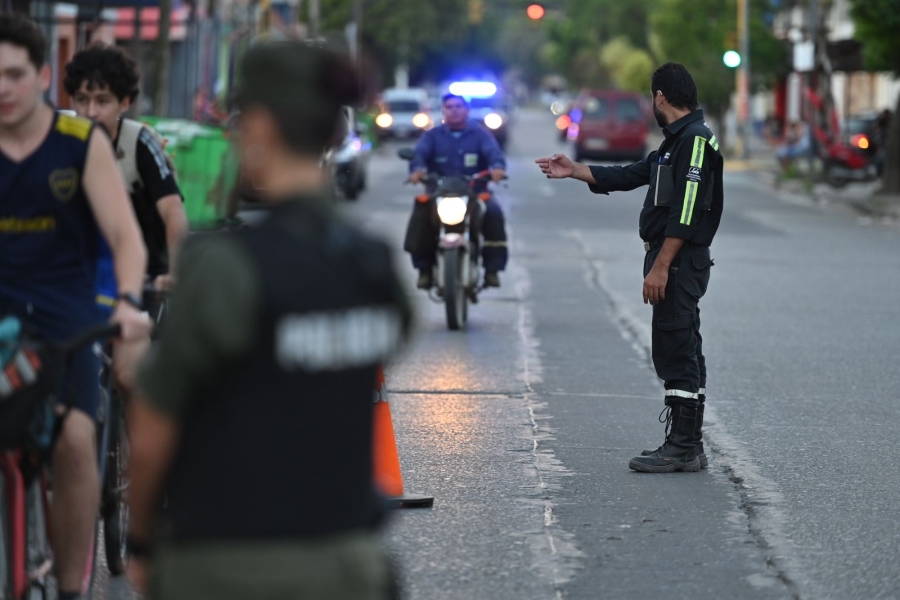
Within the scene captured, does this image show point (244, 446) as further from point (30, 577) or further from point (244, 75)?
point (30, 577)

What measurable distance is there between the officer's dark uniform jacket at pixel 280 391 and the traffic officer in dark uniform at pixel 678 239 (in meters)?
4.64

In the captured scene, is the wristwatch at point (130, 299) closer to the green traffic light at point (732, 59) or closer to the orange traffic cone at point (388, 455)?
the orange traffic cone at point (388, 455)

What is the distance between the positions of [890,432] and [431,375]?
291 centimetres

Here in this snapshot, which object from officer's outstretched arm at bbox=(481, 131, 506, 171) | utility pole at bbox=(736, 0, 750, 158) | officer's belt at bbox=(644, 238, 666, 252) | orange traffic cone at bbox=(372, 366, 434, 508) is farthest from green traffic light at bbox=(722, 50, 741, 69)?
orange traffic cone at bbox=(372, 366, 434, 508)

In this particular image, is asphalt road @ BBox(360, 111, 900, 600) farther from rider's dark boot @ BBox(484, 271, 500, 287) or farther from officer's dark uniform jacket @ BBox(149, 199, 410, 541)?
Result: officer's dark uniform jacket @ BBox(149, 199, 410, 541)

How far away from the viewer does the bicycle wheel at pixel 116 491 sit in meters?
5.48

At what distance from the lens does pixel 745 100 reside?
42.8 m

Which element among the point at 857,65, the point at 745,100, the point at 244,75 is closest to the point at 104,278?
the point at 244,75

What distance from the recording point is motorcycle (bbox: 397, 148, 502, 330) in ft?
40.6

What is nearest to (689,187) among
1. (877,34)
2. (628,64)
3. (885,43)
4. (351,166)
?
(351,166)

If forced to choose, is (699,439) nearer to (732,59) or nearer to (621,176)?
(621,176)

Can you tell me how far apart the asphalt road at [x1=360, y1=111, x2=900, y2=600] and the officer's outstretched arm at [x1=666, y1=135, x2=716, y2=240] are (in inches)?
43.5

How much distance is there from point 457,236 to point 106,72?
696 cm

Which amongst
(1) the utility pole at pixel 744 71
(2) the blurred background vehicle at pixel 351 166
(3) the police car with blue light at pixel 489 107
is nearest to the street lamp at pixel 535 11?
(3) the police car with blue light at pixel 489 107
